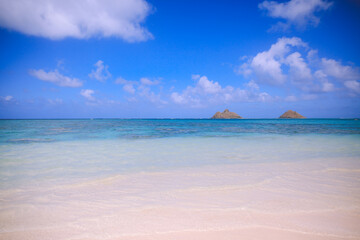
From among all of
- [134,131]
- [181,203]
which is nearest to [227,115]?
[134,131]

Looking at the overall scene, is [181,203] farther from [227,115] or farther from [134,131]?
[227,115]

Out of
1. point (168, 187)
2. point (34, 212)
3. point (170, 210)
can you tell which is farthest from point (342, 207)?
point (34, 212)

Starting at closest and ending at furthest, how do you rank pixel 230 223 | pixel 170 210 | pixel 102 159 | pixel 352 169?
pixel 230 223 < pixel 170 210 < pixel 352 169 < pixel 102 159

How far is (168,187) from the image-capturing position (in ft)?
14.1

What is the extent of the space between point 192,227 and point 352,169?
6.32 meters

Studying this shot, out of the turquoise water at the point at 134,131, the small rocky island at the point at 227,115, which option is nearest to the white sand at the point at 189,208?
the turquoise water at the point at 134,131

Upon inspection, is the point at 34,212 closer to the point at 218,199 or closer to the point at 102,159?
the point at 218,199

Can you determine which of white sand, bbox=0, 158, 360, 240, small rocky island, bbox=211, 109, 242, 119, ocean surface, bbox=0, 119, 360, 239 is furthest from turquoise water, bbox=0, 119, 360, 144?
small rocky island, bbox=211, 109, 242, 119

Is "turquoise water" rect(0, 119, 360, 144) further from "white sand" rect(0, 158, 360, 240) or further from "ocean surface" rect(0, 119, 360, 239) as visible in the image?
"white sand" rect(0, 158, 360, 240)

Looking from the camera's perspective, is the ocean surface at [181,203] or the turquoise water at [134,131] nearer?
the ocean surface at [181,203]

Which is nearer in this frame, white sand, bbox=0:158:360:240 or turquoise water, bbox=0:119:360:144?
white sand, bbox=0:158:360:240

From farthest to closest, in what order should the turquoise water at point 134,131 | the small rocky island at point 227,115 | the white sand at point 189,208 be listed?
the small rocky island at point 227,115 → the turquoise water at point 134,131 → the white sand at point 189,208

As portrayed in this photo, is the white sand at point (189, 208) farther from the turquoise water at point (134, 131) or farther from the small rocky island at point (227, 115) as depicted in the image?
the small rocky island at point (227, 115)

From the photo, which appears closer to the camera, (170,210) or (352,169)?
(170,210)
